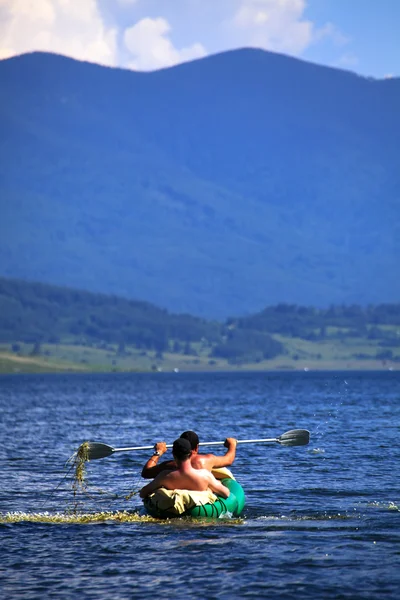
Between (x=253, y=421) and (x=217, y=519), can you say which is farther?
(x=253, y=421)

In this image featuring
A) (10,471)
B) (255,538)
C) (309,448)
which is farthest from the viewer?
(309,448)

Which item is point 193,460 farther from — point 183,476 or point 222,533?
point 222,533

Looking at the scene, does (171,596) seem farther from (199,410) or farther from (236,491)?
(199,410)

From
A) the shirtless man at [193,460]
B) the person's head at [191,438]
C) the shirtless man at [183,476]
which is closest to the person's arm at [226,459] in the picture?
the shirtless man at [193,460]

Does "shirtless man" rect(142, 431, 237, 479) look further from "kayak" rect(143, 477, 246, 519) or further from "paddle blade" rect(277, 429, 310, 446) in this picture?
"paddle blade" rect(277, 429, 310, 446)

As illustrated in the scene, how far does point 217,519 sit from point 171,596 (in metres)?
9.37

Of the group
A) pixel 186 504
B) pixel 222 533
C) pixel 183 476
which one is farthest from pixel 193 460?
pixel 222 533

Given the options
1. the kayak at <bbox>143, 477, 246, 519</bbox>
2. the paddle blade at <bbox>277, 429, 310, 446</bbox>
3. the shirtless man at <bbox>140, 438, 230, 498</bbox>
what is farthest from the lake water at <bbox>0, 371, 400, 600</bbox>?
the paddle blade at <bbox>277, 429, 310, 446</bbox>

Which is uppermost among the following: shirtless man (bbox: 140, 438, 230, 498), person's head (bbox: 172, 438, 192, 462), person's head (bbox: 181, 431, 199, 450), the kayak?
person's head (bbox: 181, 431, 199, 450)

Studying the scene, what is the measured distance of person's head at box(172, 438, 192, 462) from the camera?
31.8 metres

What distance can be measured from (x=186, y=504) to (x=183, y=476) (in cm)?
115

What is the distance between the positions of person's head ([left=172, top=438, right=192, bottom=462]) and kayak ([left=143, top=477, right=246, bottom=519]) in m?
1.41

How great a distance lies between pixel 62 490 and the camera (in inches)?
1815

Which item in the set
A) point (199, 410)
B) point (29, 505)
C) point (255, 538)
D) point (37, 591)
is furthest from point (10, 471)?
point (199, 410)
